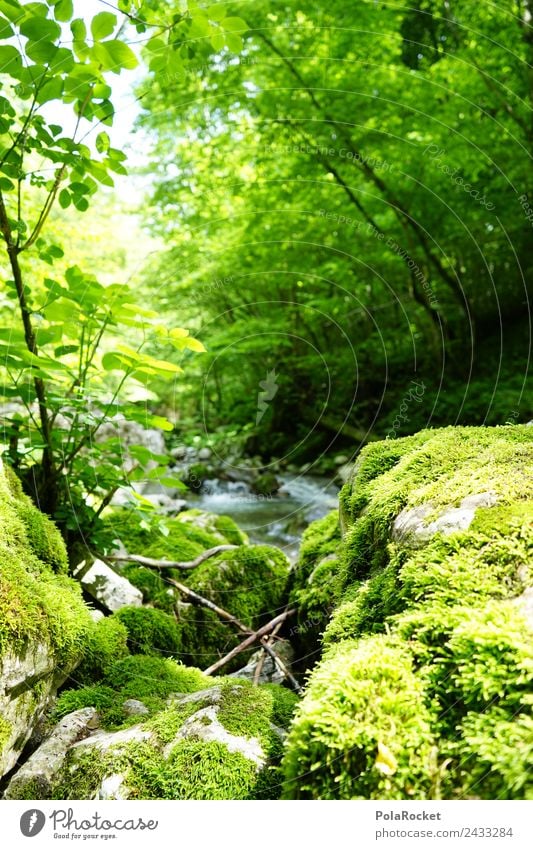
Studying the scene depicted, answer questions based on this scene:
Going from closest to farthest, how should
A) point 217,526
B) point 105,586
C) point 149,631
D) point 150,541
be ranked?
point 149,631 → point 105,586 → point 150,541 → point 217,526

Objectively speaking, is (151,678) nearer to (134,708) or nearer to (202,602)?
(134,708)

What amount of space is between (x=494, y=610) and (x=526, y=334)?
12892mm

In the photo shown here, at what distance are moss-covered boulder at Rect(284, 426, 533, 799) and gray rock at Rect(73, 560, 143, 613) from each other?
180cm

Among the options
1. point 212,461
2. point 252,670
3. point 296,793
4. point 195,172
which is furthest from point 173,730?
point 212,461

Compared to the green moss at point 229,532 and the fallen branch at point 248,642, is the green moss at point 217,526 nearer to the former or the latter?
the green moss at point 229,532

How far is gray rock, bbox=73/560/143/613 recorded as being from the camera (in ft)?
10.2

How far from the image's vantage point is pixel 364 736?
116 cm

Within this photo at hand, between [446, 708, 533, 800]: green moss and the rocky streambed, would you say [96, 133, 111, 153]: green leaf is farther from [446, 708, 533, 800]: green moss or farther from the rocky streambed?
[446, 708, 533, 800]: green moss

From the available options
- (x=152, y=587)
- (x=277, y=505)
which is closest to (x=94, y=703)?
(x=152, y=587)

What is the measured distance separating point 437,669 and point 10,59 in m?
3.13

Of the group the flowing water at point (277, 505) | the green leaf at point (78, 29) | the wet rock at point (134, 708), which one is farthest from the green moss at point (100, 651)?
the flowing water at point (277, 505)

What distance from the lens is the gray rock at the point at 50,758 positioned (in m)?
1.75

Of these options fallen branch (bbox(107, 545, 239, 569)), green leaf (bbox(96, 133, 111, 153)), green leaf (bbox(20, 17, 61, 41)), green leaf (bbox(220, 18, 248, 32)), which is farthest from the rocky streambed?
green leaf (bbox(220, 18, 248, 32))

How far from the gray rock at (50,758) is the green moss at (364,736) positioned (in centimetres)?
104
